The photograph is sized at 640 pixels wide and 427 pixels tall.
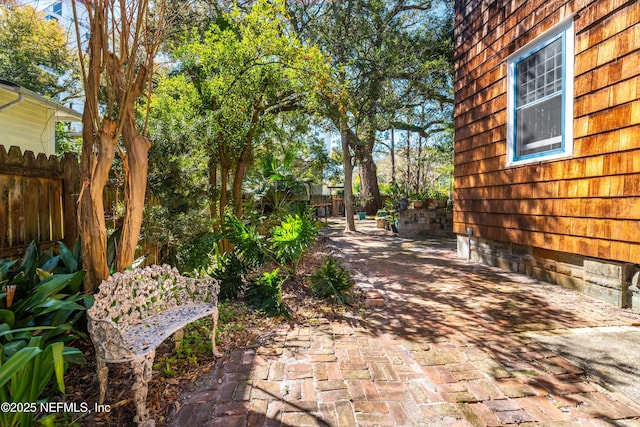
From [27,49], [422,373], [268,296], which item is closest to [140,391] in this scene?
[422,373]

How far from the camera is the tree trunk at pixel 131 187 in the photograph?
7.85 feet

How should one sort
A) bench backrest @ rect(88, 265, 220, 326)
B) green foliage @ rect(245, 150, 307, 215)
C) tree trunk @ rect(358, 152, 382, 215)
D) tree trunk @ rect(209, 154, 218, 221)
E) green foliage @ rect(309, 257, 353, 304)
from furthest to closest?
tree trunk @ rect(358, 152, 382, 215) → green foliage @ rect(245, 150, 307, 215) → tree trunk @ rect(209, 154, 218, 221) → green foliage @ rect(309, 257, 353, 304) → bench backrest @ rect(88, 265, 220, 326)

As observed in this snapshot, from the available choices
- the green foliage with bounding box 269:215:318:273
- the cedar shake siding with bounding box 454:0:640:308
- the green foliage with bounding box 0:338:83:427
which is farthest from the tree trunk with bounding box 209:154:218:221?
the cedar shake siding with bounding box 454:0:640:308

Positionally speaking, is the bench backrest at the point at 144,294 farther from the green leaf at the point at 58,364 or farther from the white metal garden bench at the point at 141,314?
the green leaf at the point at 58,364

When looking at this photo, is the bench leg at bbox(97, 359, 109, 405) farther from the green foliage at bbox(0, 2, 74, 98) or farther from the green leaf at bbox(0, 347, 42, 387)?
the green foliage at bbox(0, 2, 74, 98)

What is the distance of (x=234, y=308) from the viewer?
363 cm

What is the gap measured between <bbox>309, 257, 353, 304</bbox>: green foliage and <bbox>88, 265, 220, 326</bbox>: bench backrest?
4.91 ft

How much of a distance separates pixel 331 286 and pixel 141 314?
6.76 feet

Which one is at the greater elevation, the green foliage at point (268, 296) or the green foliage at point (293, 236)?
the green foliage at point (293, 236)

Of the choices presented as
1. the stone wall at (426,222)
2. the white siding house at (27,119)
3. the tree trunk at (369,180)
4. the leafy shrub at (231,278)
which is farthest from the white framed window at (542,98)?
the tree trunk at (369,180)

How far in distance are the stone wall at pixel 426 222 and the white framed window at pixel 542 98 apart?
4732 mm

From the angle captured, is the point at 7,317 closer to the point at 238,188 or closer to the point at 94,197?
the point at 94,197

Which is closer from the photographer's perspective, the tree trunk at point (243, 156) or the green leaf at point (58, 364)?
the green leaf at point (58, 364)

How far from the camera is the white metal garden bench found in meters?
1.78
